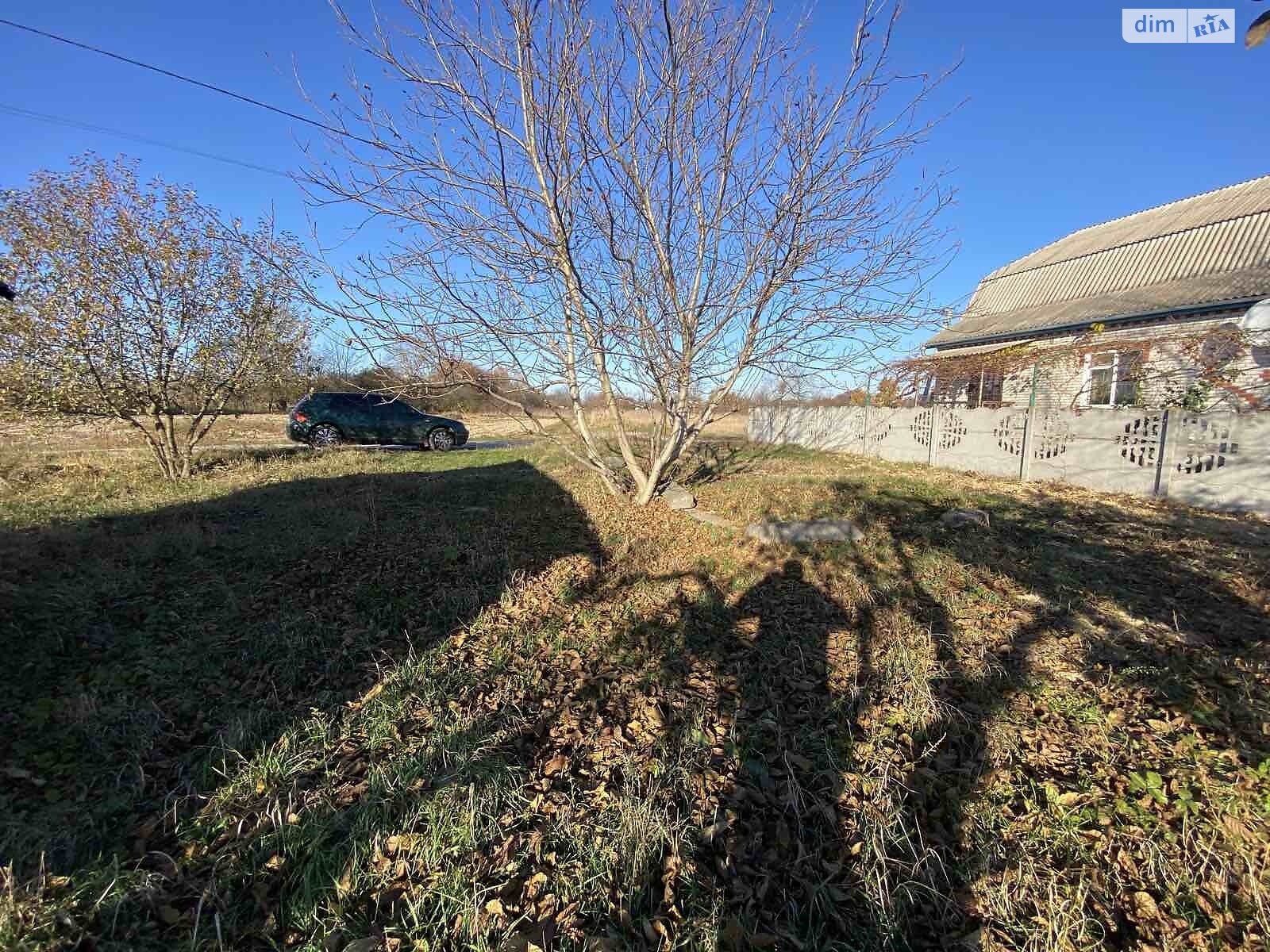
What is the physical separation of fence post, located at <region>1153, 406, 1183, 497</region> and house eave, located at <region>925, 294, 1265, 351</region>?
571 cm

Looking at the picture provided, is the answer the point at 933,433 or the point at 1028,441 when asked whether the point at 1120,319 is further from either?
the point at 1028,441

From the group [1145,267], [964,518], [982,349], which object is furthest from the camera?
[982,349]

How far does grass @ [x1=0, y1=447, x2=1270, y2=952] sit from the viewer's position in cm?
170

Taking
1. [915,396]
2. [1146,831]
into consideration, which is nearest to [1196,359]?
[915,396]

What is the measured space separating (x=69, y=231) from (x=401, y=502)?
6420mm

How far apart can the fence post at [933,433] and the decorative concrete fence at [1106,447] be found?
0.02 m

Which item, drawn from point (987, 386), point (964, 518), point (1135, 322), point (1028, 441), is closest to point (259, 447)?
point (964, 518)

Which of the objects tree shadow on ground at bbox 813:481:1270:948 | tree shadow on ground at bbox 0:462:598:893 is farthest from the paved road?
tree shadow on ground at bbox 813:481:1270:948

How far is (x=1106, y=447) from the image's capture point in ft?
27.3

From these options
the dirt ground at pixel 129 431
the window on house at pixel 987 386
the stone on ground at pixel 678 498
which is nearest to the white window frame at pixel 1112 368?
the window on house at pixel 987 386

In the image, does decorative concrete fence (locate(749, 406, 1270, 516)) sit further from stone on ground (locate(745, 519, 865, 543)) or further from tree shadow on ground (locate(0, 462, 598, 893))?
tree shadow on ground (locate(0, 462, 598, 893))

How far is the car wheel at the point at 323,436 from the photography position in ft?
41.4

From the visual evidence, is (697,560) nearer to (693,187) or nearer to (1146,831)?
(1146,831)

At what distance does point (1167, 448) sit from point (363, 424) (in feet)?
51.6
